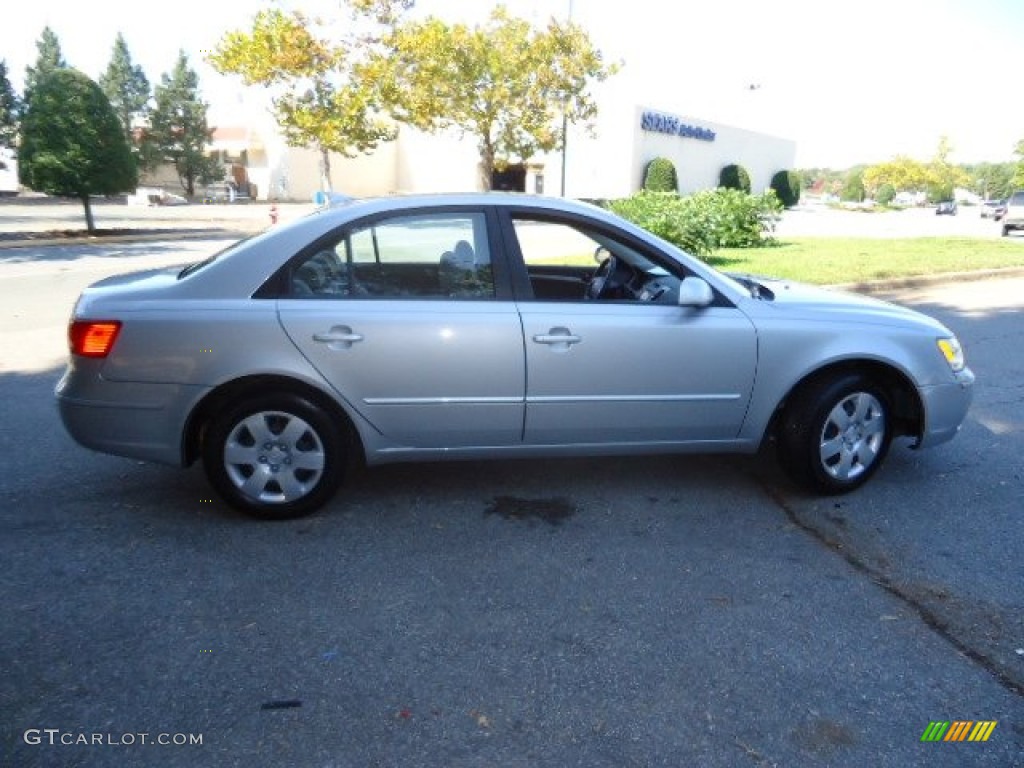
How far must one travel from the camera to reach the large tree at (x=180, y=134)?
52031mm

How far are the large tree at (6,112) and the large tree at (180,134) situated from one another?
10024mm

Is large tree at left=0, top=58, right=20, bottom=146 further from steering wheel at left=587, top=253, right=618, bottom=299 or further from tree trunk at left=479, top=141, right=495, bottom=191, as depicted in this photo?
steering wheel at left=587, top=253, right=618, bottom=299

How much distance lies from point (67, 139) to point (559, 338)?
743 inches

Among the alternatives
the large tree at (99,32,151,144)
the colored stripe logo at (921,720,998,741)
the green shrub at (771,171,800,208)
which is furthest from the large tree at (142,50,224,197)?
the colored stripe logo at (921,720,998,741)

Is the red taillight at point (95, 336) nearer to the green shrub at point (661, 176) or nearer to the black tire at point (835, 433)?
the black tire at point (835, 433)

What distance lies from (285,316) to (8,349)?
528cm

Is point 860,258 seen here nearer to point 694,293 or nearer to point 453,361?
point 694,293

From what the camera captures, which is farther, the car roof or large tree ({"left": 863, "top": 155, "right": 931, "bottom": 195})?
large tree ({"left": 863, "top": 155, "right": 931, "bottom": 195})

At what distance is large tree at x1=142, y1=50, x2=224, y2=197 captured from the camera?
171ft

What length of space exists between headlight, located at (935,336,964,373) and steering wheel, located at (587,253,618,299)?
5.90 feet

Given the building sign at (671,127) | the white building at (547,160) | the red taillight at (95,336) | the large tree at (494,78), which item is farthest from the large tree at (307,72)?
the red taillight at (95,336)

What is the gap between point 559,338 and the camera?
3.65 metres

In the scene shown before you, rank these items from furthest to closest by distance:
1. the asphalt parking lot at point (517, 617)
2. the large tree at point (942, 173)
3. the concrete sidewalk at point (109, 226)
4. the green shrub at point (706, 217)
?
the large tree at point (942, 173) < the concrete sidewalk at point (109, 226) < the green shrub at point (706, 217) < the asphalt parking lot at point (517, 617)

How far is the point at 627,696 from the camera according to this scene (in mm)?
2482
